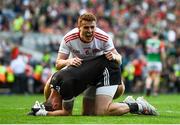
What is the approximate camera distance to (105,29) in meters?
31.9

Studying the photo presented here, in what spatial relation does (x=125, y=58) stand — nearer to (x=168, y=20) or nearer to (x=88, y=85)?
(x=168, y=20)

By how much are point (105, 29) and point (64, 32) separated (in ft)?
7.36

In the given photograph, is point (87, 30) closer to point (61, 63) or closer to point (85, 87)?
point (61, 63)

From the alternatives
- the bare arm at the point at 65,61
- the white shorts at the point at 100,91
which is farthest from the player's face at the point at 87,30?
the white shorts at the point at 100,91

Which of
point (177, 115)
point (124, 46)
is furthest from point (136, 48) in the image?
point (177, 115)

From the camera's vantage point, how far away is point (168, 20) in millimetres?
35125

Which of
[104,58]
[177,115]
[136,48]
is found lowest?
[177,115]

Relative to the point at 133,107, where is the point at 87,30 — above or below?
above

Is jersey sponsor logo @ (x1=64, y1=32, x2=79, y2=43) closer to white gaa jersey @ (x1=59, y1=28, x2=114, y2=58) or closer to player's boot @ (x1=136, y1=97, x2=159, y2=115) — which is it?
white gaa jersey @ (x1=59, y1=28, x2=114, y2=58)

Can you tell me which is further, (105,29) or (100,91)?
(105,29)

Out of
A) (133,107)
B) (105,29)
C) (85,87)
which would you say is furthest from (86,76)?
(105,29)

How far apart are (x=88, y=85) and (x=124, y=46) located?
739 inches

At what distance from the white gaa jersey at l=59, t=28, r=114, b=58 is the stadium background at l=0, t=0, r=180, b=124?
460 inches

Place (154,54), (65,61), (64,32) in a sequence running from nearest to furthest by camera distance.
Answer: (65,61), (154,54), (64,32)
